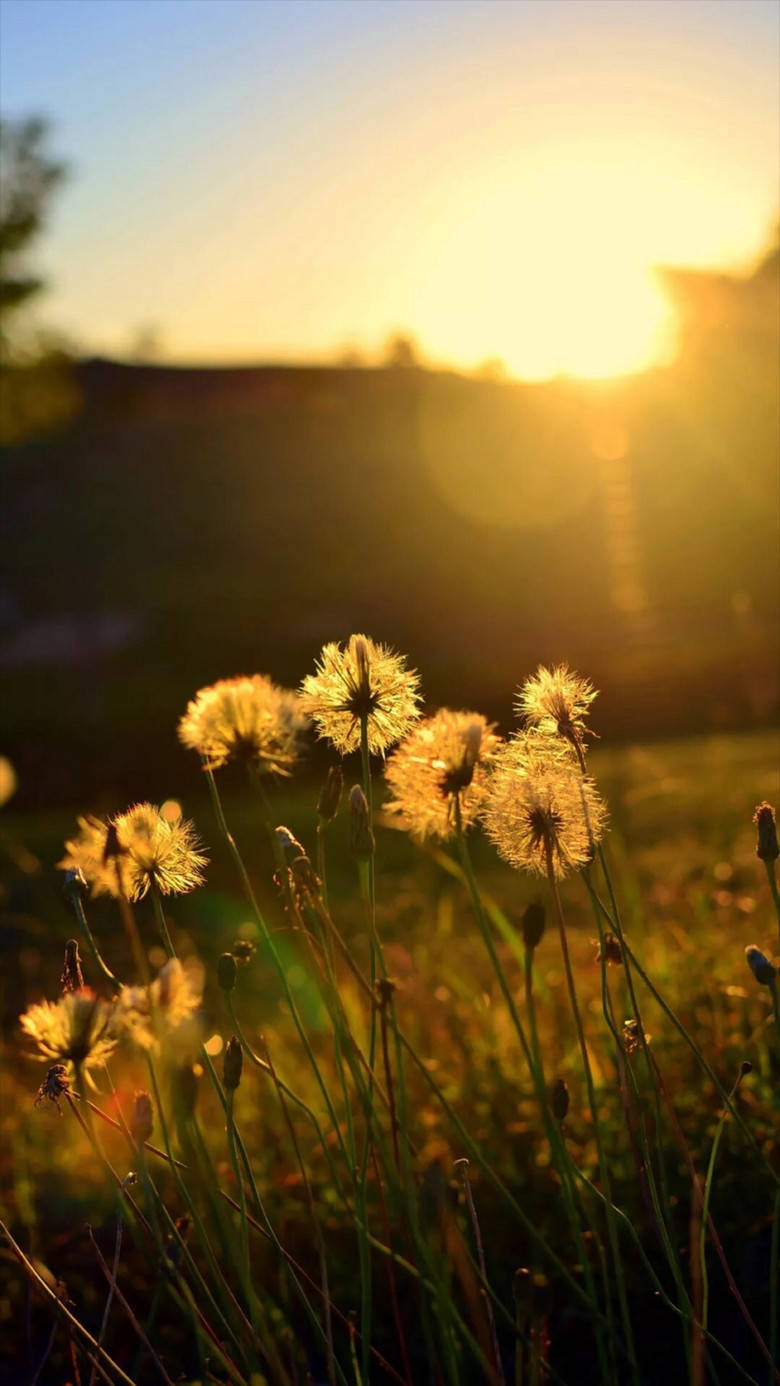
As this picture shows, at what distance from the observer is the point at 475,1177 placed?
2736 mm

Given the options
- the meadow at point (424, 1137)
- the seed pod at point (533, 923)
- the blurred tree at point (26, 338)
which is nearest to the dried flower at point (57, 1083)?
the meadow at point (424, 1137)

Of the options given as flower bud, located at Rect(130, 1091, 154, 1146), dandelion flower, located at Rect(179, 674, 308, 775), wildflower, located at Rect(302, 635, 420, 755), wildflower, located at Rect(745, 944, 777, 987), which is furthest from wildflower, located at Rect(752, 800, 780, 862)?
flower bud, located at Rect(130, 1091, 154, 1146)

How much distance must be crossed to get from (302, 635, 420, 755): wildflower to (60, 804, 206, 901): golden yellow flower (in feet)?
0.67

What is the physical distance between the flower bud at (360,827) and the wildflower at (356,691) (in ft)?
0.27

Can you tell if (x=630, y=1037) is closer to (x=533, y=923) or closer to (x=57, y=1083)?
(x=533, y=923)

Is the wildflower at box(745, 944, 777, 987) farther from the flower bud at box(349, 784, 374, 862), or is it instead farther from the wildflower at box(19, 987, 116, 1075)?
the wildflower at box(19, 987, 116, 1075)

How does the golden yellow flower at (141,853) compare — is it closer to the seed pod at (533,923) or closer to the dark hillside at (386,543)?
the seed pod at (533,923)

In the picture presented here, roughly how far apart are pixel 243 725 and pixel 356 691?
0.15 meters

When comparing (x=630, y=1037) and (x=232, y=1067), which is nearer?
(x=232, y=1067)

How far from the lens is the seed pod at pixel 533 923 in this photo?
141cm

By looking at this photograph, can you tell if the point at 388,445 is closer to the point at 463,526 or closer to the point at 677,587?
the point at 463,526

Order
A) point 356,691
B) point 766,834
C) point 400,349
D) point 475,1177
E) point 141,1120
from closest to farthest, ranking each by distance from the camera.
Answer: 1. point 141,1120
2. point 766,834
3. point 356,691
4. point 475,1177
5. point 400,349

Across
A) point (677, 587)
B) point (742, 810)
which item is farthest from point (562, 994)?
point (677, 587)

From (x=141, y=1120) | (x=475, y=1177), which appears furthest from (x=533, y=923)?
(x=475, y=1177)
